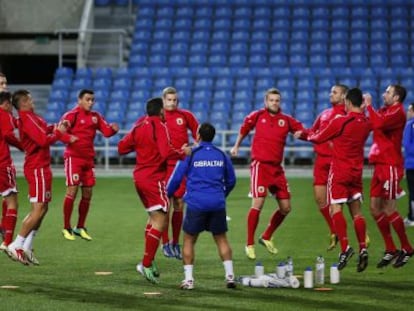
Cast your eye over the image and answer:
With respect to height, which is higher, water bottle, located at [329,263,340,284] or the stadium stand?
the stadium stand

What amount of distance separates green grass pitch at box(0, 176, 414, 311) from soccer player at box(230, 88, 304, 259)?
57 centimetres

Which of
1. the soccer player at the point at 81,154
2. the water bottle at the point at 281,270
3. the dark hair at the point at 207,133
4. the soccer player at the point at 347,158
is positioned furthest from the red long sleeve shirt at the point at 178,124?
the water bottle at the point at 281,270

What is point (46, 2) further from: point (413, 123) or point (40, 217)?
point (40, 217)

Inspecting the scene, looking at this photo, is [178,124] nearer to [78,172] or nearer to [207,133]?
[78,172]

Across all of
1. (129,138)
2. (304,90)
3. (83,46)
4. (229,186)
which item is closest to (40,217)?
(129,138)

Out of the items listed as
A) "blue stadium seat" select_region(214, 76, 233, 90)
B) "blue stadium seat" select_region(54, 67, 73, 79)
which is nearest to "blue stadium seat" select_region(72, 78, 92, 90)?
"blue stadium seat" select_region(54, 67, 73, 79)

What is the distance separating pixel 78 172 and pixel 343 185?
469cm

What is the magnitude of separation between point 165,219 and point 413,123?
6.52 metres

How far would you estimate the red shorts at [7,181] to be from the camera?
13.9m

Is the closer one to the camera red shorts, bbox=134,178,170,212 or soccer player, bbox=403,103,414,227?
red shorts, bbox=134,178,170,212

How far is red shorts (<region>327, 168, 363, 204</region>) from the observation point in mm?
13008

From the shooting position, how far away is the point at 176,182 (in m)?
11.6

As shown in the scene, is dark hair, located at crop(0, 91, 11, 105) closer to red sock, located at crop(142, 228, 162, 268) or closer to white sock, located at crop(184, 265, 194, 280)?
red sock, located at crop(142, 228, 162, 268)

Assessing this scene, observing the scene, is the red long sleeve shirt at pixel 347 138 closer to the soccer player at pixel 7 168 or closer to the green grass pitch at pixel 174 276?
the green grass pitch at pixel 174 276
